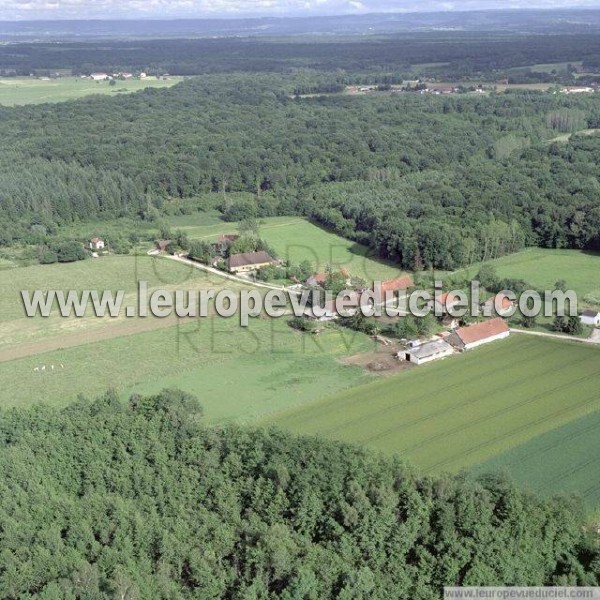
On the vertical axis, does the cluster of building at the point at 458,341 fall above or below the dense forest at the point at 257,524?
below

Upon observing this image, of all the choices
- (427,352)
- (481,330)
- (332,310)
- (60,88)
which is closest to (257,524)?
(427,352)

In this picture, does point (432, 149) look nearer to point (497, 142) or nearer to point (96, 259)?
point (497, 142)

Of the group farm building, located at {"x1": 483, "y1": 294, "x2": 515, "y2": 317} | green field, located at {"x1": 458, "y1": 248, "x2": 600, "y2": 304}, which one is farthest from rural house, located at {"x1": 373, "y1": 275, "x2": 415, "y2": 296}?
green field, located at {"x1": 458, "y1": 248, "x2": 600, "y2": 304}

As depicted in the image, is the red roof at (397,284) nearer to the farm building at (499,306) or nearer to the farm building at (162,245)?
the farm building at (499,306)

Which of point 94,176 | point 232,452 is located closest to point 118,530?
point 232,452

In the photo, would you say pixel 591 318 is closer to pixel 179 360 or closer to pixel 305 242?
pixel 179 360

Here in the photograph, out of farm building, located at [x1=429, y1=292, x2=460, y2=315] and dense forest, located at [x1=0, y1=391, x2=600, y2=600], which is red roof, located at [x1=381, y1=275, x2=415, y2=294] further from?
dense forest, located at [x1=0, y1=391, x2=600, y2=600]

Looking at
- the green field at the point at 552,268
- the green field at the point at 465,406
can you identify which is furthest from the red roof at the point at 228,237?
the green field at the point at 465,406
